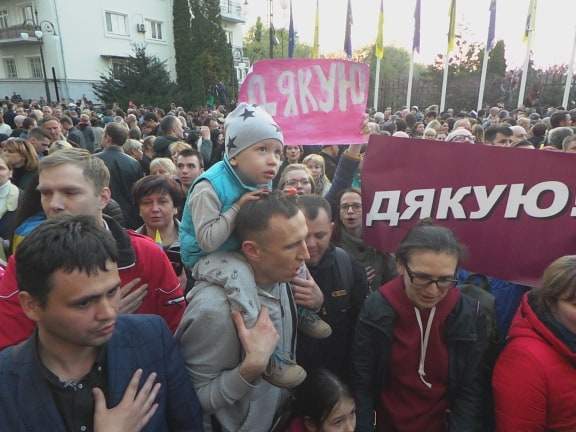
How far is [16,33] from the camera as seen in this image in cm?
3066

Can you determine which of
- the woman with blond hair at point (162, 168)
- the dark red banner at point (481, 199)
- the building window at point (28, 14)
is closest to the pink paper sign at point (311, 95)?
the dark red banner at point (481, 199)

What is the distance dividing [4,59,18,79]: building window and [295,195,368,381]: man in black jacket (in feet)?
125

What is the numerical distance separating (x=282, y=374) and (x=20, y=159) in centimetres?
429

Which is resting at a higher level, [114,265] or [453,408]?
[114,265]

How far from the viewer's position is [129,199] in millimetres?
5129

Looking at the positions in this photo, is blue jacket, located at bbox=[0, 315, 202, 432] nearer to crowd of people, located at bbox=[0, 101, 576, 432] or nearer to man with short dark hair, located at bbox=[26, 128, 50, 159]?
crowd of people, located at bbox=[0, 101, 576, 432]

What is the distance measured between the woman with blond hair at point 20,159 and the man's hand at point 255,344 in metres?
3.93

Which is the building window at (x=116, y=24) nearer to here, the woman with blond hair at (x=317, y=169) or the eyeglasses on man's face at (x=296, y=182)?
the woman with blond hair at (x=317, y=169)

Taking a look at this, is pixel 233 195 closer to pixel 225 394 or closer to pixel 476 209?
pixel 225 394

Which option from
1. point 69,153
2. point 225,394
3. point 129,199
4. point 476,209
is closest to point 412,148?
point 476,209

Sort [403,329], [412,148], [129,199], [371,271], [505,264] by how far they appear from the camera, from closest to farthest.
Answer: [403,329] → [505,264] → [412,148] → [371,271] → [129,199]

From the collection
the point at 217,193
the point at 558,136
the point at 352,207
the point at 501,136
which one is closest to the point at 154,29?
the point at 501,136

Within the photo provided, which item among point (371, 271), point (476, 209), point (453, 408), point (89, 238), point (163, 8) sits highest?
point (163, 8)

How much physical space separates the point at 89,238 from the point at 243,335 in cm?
63
